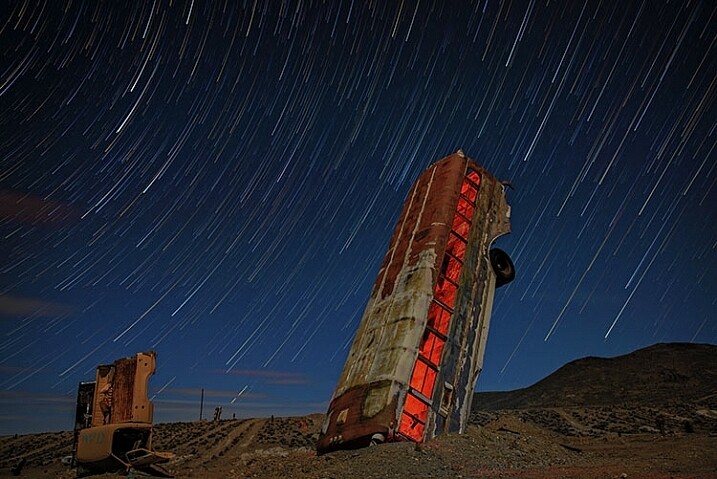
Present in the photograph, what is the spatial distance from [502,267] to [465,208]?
81.4 inches

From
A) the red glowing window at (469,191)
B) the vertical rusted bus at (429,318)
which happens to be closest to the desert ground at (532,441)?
the vertical rusted bus at (429,318)

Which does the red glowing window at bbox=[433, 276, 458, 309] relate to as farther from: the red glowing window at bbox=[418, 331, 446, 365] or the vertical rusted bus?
the red glowing window at bbox=[418, 331, 446, 365]

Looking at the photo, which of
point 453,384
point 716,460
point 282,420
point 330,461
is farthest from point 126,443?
point 282,420

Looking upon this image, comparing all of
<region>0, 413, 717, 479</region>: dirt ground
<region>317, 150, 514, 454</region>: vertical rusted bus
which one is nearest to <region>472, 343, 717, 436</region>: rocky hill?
<region>0, 413, 717, 479</region>: dirt ground

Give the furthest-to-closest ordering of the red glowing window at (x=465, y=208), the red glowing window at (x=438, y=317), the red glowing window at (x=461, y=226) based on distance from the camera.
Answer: the red glowing window at (x=465, y=208)
the red glowing window at (x=461, y=226)
the red glowing window at (x=438, y=317)

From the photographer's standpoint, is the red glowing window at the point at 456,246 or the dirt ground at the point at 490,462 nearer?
the dirt ground at the point at 490,462

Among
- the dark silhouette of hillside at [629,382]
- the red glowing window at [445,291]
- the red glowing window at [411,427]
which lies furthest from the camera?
the dark silhouette of hillside at [629,382]

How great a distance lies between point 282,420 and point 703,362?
4614 centimetres

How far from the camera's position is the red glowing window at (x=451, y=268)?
1481 centimetres

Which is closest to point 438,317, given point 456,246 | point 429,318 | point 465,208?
point 429,318

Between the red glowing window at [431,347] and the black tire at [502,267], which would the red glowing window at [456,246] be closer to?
the black tire at [502,267]

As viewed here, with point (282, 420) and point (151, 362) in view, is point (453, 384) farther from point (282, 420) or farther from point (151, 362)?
point (282, 420)

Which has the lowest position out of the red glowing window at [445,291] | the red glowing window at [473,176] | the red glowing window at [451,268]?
the red glowing window at [445,291]

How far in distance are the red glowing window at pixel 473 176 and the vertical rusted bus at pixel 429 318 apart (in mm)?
32
